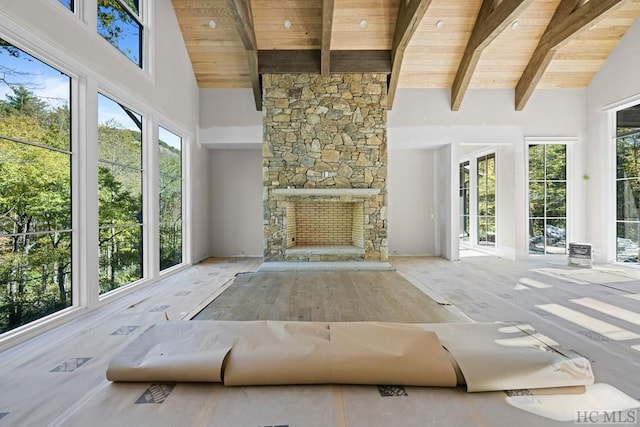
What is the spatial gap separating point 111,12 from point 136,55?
2.02 ft

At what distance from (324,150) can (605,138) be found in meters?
5.81

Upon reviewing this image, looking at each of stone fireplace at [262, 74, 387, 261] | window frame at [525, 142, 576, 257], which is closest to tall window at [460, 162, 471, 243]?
window frame at [525, 142, 576, 257]

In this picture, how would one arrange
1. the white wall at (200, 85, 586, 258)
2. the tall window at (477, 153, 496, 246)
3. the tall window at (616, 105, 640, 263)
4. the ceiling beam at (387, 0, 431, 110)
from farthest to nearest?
the tall window at (477, 153, 496, 246), the white wall at (200, 85, 586, 258), the tall window at (616, 105, 640, 263), the ceiling beam at (387, 0, 431, 110)

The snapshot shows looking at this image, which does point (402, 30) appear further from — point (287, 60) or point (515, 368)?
point (515, 368)

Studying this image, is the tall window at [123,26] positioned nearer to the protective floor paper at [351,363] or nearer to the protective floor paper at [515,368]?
the protective floor paper at [351,363]

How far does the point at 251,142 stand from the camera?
715cm

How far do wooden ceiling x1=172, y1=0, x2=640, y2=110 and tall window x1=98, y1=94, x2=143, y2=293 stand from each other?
2376 millimetres

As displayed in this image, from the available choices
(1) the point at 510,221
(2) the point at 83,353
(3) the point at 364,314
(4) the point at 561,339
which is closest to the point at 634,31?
(1) the point at 510,221

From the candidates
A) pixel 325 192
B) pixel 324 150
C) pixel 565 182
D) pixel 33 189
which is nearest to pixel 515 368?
pixel 33 189

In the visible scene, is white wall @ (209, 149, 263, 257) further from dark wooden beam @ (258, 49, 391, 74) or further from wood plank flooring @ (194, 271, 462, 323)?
wood plank flooring @ (194, 271, 462, 323)

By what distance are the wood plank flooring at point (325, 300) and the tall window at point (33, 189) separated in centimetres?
147

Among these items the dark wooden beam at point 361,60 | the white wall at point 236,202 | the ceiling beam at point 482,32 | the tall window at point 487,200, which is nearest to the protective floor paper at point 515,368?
the ceiling beam at point 482,32

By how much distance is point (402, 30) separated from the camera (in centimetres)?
557

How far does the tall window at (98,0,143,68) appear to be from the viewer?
161 inches
